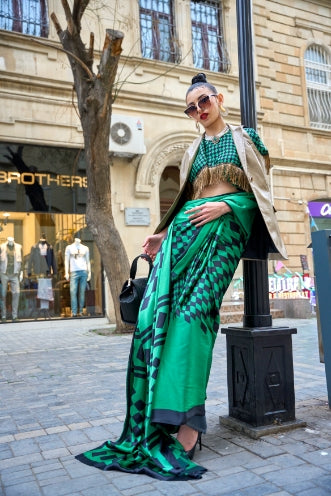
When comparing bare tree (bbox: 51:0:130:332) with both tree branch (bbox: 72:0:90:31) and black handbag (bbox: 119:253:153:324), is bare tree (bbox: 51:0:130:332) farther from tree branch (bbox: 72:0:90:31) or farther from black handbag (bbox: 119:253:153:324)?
black handbag (bbox: 119:253:153:324)

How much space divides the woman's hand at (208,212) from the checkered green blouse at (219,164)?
9.2 inches

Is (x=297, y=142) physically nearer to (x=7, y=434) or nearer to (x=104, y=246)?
(x=104, y=246)

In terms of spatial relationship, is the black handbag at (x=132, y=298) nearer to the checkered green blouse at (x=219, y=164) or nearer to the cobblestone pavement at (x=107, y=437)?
the checkered green blouse at (x=219, y=164)

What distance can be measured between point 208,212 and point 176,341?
740mm

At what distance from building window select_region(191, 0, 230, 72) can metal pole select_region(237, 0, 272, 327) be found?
10.8 metres

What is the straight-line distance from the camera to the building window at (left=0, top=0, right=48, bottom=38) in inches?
443

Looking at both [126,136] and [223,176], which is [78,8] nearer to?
[126,136]

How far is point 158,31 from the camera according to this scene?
13.1m

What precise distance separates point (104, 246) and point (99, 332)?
5.51ft

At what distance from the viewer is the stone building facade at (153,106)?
11266mm

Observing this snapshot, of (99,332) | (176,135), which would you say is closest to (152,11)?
(176,135)

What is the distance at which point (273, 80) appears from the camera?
589 inches

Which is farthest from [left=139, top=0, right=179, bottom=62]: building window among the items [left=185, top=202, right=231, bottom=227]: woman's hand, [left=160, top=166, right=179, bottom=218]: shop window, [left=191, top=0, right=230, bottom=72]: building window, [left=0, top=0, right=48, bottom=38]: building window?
[left=185, top=202, right=231, bottom=227]: woman's hand

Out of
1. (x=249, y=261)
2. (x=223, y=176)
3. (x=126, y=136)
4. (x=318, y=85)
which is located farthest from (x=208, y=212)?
(x=318, y=85)
